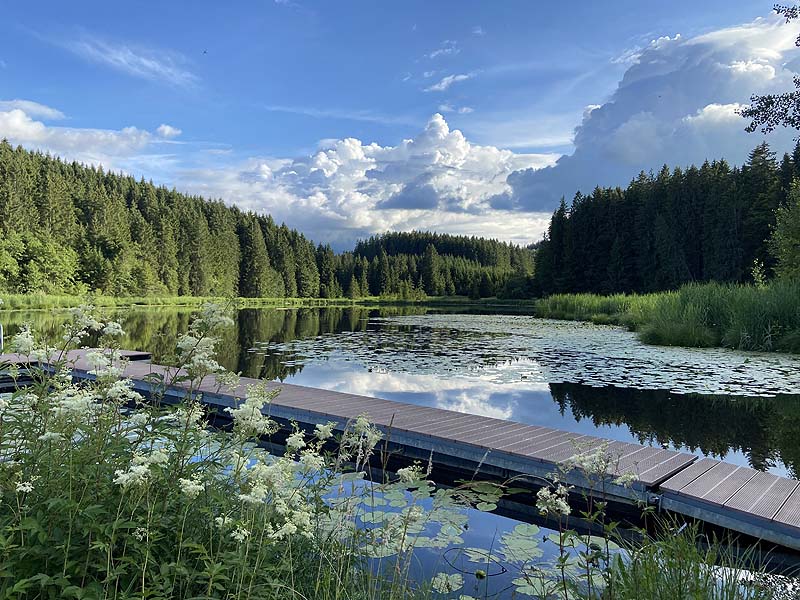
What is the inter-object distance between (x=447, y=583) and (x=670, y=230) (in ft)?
164

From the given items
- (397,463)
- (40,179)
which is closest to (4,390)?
(397,463)

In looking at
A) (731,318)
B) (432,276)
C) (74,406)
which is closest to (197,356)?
(74,406)

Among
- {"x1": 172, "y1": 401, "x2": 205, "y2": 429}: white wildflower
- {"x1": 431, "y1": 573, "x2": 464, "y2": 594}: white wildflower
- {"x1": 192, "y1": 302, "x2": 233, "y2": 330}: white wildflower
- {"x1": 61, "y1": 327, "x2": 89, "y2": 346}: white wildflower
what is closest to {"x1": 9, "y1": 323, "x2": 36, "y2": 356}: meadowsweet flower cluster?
{"x1": 61, "y1": 327, "x2": 89, "y2": 346}: white wildflower

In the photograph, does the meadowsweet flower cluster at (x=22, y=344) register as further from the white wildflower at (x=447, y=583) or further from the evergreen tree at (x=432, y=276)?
the evergreen tree at (x=432, y=276)

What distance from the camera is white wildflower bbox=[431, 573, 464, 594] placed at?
9.48 ft

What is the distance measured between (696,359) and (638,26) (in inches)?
317

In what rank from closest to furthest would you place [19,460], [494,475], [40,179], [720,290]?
1. [19,460]
2. [494,475]
3. [720,290]
4. [40,179]

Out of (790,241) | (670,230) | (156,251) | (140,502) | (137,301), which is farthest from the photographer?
(156,251)

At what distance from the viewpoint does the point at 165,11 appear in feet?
39.9

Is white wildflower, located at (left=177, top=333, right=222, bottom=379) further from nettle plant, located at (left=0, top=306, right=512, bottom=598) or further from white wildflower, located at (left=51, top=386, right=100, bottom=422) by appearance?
white wildflower, located at (left=51, top=386, right=100, bottom=422)

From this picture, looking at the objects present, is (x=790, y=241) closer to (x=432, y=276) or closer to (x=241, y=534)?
(x=241, y=534)

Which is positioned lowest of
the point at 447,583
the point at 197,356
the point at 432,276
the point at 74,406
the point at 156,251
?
the point at 447,583

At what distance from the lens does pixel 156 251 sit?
57.3m

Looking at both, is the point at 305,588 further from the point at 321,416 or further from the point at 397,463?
the point at 321,416
